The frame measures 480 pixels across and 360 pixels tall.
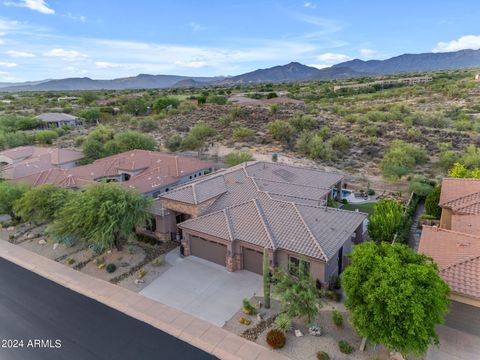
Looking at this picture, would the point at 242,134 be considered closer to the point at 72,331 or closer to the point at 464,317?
the point at 72,331

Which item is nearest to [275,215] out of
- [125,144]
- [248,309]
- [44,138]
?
[248,309]

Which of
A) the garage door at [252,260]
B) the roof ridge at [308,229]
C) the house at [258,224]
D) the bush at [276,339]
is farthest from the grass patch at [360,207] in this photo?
the bush at [276,339]

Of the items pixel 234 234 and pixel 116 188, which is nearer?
pixel 234 234

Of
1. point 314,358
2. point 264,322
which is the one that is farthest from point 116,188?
point 314,358

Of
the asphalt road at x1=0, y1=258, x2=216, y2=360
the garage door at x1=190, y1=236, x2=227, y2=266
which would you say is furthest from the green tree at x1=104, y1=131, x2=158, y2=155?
the asphalt road at x1=0, y1=258, x2=216, y2=360

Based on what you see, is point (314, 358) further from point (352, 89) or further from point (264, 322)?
point (352, 89)

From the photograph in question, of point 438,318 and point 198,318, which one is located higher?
point 438,318
